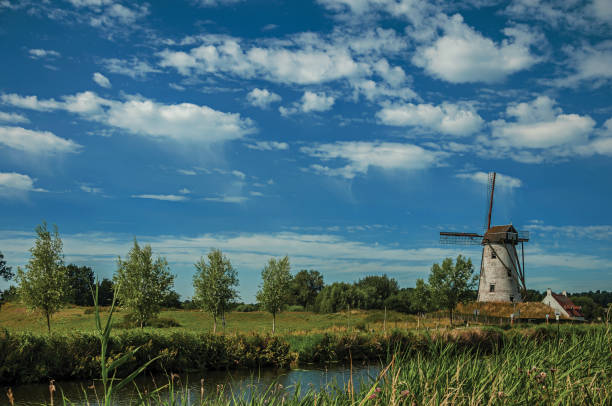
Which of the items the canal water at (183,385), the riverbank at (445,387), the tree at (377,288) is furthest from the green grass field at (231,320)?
the riverbank at (445,387)

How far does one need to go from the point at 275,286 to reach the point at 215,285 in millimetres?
6286

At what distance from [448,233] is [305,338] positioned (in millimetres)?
39344

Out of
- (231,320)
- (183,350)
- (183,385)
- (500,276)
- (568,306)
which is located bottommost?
(231,320)

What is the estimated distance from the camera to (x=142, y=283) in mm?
33250

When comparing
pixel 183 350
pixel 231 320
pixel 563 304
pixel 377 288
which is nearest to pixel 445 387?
pixel 183 350

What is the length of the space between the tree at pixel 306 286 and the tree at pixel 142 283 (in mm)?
61399

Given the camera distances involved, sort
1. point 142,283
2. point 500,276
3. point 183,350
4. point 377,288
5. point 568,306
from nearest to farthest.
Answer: point 183,350
point 142,283
point 500,276
point 568,306
point 377,288

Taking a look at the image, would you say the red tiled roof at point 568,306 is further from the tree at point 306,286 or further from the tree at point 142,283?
the tree at point 142,283

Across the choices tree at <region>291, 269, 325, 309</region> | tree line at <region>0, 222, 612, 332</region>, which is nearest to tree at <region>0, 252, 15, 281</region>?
tree line at <region>0, 222, 612, 332</region>

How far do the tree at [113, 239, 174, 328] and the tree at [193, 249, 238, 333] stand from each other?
3.86 m

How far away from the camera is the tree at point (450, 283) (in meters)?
48.2

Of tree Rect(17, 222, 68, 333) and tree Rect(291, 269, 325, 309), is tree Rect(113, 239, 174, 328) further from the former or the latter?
tree Rect(291, 269, 325, 309)

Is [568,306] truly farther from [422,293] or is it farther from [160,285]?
[160,285]

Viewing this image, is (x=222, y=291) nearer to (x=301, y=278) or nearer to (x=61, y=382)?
(x=61, y=382)
